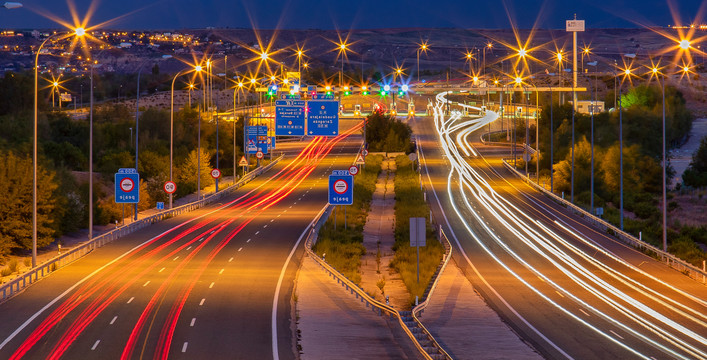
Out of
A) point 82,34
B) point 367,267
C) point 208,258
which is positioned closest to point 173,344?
point 82,34

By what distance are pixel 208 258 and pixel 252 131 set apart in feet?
166

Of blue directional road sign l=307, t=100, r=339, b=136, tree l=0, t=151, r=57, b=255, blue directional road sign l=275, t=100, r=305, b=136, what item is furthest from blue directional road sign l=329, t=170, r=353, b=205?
blue directional road sign l=275, t=100, r=305, b=136

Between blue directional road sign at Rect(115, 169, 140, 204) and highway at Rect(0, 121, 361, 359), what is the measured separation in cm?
186

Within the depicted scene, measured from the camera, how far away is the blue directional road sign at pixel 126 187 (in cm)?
4781

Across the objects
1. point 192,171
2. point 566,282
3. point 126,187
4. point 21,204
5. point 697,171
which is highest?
point 192,171

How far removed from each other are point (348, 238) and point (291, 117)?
53.4 ft

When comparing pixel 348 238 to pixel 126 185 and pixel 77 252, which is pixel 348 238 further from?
pixel 77 252

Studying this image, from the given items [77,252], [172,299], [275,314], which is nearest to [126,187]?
[77,252]

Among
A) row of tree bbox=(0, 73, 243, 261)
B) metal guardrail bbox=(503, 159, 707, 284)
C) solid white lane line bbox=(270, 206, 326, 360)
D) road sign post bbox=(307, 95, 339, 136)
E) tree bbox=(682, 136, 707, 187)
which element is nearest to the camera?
solid white lane line bbox=(270, 206, 326, 360)

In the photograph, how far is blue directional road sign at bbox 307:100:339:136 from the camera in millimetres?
61969

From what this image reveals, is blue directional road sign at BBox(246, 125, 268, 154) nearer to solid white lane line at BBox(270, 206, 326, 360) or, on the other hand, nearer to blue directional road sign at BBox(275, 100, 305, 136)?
blue directional road sign at BBox(275, 100, 305, 136)

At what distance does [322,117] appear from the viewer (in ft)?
204

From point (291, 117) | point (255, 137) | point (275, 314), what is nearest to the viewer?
point (275, 314)

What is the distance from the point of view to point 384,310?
2731 centimetres
